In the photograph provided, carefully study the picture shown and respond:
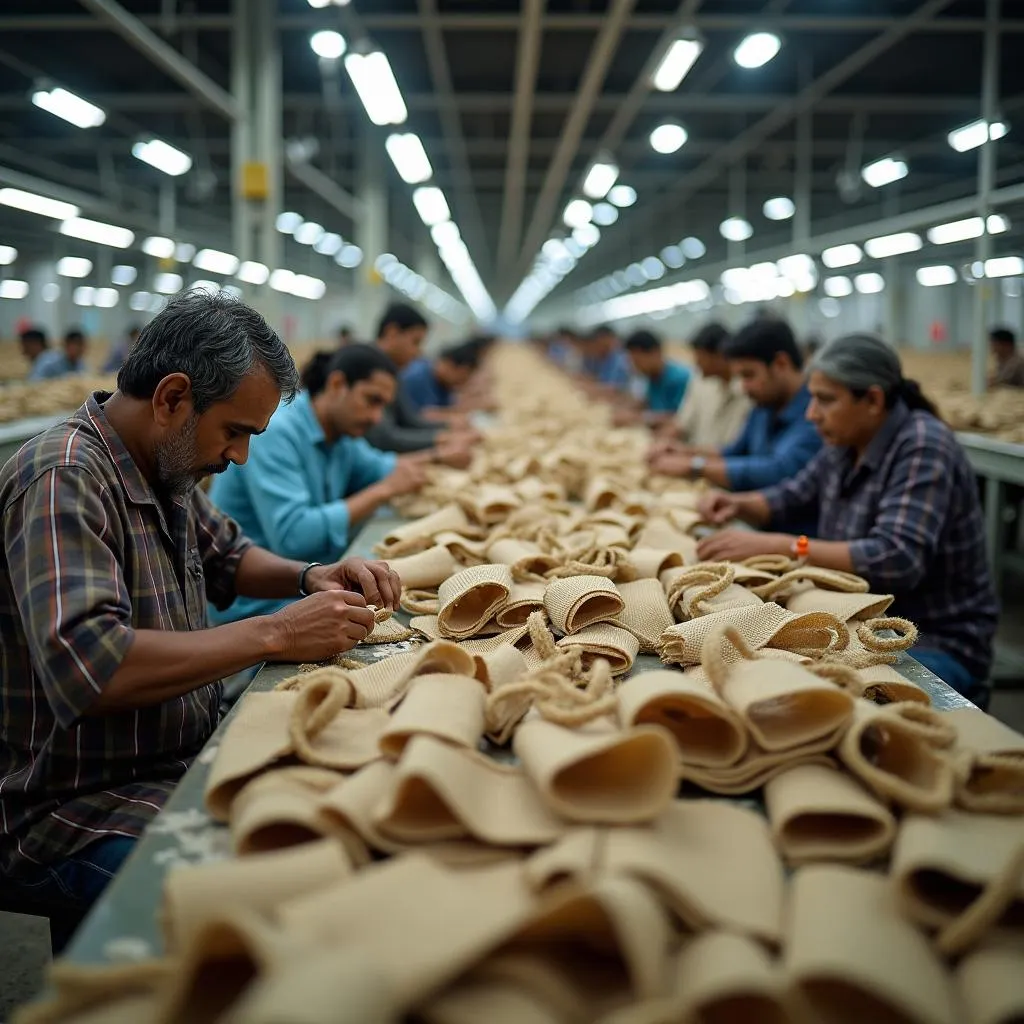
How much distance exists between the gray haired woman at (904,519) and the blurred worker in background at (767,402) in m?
1.31

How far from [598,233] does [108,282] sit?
1663cm

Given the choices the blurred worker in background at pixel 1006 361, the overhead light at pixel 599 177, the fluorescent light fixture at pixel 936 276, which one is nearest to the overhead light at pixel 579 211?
the overhead light at pixel 599 177

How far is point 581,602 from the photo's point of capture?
199cm

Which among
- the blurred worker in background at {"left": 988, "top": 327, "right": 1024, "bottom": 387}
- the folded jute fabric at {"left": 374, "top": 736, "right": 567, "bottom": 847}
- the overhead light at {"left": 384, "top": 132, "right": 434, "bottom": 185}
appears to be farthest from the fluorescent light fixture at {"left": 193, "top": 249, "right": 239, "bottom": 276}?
the folded jute fabric at {"left": 374, "top": 736, "right": 567, "bottom": 847}

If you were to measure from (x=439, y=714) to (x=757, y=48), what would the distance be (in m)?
6.61

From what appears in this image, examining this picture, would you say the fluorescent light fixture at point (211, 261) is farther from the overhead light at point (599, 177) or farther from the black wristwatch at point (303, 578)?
the black wristwatch at point (303, 578)

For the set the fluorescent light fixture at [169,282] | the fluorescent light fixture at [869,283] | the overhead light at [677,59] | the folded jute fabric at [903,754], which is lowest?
the folded jute fabric at [903,754]

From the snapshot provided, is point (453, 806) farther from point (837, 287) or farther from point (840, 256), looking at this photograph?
point (837, 287)

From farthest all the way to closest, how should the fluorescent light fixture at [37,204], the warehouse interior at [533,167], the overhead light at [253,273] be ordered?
the overhead light at [253,273]
the fluorescent light fixture at [37,204]
the warehouse interior at [533,167]

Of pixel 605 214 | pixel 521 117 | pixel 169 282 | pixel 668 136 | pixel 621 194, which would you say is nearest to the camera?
pixel 668 136

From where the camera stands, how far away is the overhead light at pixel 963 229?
19.0 feet

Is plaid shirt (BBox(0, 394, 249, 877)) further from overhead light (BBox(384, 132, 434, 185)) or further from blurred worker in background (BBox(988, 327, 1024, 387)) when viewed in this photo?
overhead light (BBox(384, 132, 434, 185))

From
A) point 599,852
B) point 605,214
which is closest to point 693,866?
point 599,852

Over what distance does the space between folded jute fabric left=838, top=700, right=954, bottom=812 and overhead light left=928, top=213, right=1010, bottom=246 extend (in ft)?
17.4
